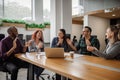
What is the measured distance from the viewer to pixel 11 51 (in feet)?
9.73

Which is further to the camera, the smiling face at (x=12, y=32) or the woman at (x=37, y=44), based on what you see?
the woman at (x=37, y=44)

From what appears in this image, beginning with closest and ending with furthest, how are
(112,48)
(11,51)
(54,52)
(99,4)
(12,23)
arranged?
(112,48)
(54,52)
(11,51)
(12,23)
(99,4)

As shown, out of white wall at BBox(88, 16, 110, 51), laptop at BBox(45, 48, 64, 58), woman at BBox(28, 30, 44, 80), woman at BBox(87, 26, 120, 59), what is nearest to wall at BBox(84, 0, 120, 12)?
white wall at BBox(88, 16, 110, 51)

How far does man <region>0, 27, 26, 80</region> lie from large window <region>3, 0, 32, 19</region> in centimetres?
410

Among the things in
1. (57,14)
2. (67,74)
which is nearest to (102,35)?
(57,14)

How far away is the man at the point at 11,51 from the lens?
2.86 metres

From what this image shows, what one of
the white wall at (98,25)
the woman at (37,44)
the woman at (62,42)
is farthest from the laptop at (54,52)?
the white wall at (98,25)

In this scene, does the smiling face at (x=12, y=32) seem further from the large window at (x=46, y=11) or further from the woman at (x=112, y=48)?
the large window at (x=46, y=11)

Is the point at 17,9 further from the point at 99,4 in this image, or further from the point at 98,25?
the point at 98,25

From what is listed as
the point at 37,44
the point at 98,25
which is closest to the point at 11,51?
the point at 37,44

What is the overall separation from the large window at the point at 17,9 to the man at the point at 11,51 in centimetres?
410

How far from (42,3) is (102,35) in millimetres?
4167

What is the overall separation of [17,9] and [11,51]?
15.4 ft

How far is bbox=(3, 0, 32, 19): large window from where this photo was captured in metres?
6.99
